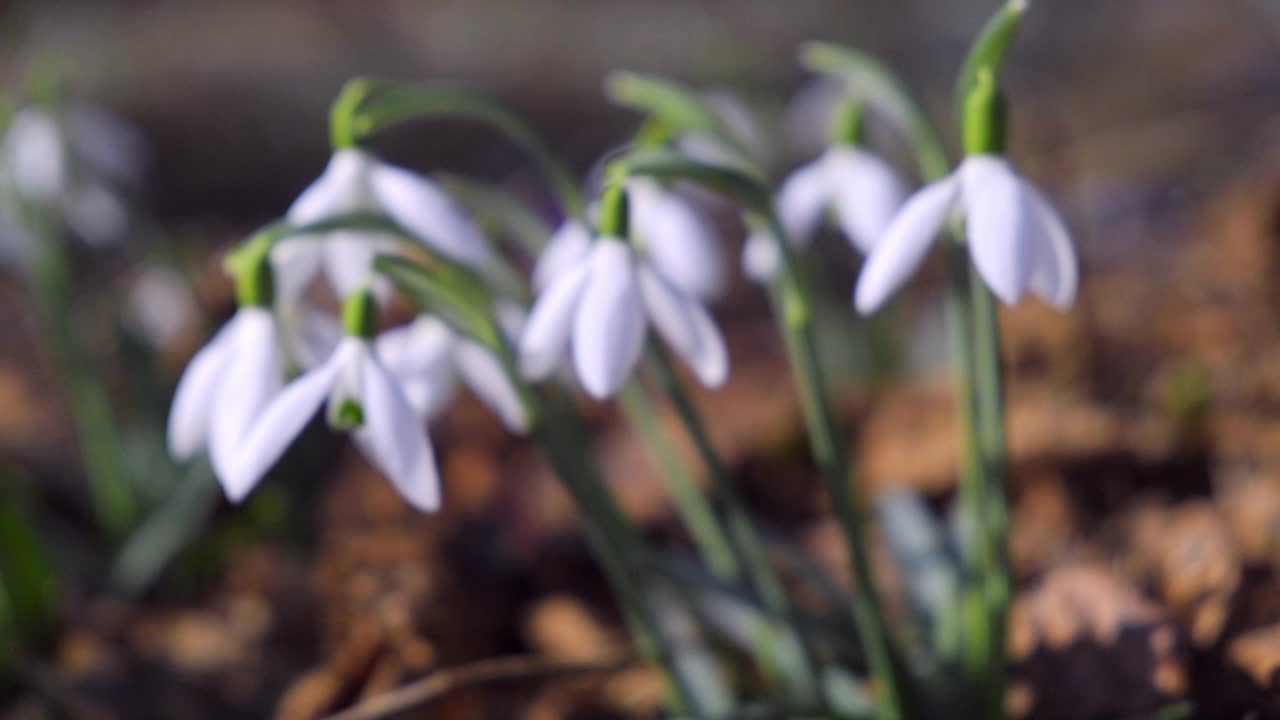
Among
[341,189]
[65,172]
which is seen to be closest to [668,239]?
[341,189]

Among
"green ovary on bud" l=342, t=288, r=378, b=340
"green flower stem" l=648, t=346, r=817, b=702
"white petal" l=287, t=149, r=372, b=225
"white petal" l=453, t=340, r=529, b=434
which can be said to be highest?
"white petal" l=287, t=149, r=372, b=225

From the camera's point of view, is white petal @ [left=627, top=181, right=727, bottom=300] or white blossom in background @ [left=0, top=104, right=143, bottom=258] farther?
white blossom in background @ [left=0, top=104, right=143, bottom=258]

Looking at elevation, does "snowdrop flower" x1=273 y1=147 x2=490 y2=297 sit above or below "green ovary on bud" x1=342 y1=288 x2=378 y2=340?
above

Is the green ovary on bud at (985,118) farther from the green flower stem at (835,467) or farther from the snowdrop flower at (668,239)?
the snowdrop flower at (668,239)

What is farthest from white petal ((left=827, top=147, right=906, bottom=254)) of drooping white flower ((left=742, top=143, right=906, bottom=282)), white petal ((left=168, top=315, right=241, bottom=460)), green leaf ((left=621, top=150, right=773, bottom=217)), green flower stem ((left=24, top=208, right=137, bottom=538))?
green flower stem ((left=24, top=208, right=137, bottom=538))

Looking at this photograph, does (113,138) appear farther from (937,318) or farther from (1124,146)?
(1124,146)

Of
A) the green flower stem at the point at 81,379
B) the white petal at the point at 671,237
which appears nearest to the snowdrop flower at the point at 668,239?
the white petal at the point at 671,237

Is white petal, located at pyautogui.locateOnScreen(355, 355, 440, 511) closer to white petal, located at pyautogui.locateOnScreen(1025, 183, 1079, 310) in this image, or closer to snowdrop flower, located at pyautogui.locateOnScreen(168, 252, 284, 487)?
snowdrop flower, located at pyautogui.locateOnScreen(168, 252, 284, 487)
